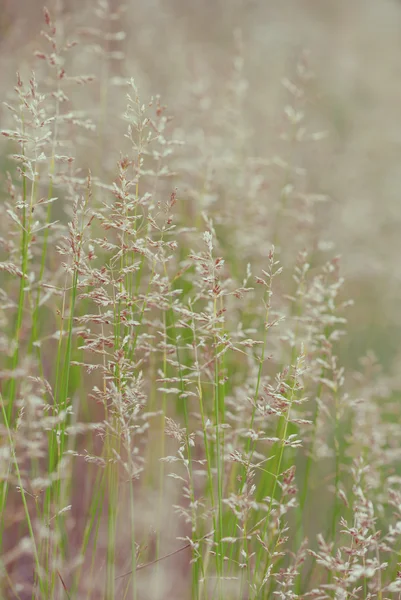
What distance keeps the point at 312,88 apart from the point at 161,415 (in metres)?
4.61

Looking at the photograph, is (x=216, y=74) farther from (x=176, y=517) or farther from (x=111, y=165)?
(x=176, y=517)

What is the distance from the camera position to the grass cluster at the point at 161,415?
1.38 meters

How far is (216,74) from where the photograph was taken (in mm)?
5566

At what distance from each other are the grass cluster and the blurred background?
2.16ft

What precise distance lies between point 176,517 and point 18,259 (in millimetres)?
1057

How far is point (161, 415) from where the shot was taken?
82.7 inches

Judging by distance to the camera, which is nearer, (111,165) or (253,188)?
(253,188)

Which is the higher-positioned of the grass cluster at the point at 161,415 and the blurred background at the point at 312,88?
the blurred background at the point at 312,88

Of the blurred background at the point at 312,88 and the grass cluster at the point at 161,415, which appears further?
the blurred background at the point at 312,88

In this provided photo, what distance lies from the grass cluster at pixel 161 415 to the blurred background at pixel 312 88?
2.16 feet

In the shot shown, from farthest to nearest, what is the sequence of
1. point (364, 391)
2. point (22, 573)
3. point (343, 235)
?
1. point (343, 235)
2. point (364, 391)
3. point (22, 573)

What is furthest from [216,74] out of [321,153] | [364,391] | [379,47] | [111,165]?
[364,391]

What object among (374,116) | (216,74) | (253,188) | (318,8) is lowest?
(253,188)

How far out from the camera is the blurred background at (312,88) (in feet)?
12.7
